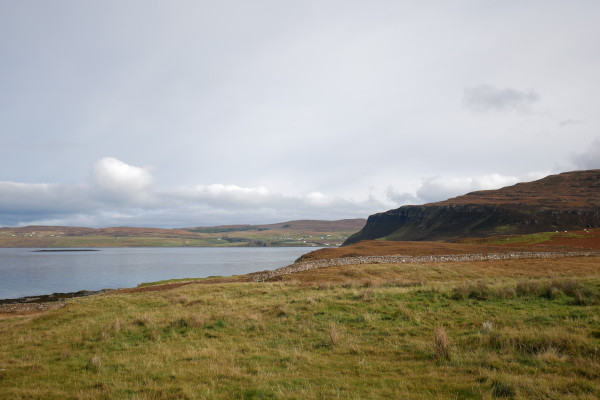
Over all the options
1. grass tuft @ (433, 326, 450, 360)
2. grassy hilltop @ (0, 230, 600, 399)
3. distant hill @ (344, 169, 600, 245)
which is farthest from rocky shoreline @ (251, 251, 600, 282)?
distant hill @ (344, 169, 600, 245)

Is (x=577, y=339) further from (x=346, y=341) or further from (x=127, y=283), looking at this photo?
Answer: (x=127, y=283)

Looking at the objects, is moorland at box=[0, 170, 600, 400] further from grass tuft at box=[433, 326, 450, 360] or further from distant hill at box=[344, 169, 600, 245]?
distant hill at box=[344, 169, 600, 245]

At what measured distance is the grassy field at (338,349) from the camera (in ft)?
24.6

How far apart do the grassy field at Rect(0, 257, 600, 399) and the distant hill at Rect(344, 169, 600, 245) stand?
117 metres

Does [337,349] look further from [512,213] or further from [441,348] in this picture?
[512,213]

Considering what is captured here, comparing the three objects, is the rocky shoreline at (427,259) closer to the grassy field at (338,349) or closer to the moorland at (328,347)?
the moorland at (328,347)

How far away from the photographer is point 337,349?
10578mm

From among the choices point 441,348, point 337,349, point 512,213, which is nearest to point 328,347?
point 337,349

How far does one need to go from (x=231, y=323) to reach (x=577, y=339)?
39.5ft

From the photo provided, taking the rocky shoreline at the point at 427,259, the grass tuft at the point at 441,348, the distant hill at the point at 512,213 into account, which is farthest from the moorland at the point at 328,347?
the distant hill at the point at 512,213

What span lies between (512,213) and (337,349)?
144 meters

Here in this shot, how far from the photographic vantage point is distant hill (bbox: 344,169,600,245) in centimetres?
11712

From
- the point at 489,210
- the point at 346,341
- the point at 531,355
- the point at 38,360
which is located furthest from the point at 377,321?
the point at 489,210

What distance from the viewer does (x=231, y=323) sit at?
1527 cm
